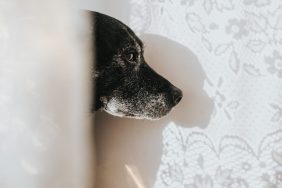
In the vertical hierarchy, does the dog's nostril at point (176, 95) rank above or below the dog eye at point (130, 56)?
below

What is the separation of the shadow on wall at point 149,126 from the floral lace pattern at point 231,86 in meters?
0.02

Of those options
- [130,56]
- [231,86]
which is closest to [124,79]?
[130,56]

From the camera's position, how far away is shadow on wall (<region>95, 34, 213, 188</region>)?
0.78 meters

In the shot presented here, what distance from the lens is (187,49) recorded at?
77cm

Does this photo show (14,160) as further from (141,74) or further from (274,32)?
(274,32)

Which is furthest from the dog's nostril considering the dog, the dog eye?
the dog eye

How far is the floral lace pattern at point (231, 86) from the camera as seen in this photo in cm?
73

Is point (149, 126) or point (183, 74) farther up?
point (183, 74)

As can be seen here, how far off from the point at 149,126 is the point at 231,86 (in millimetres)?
188

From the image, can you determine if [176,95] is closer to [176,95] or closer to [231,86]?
[176,95]

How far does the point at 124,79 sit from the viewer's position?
2.48 feet

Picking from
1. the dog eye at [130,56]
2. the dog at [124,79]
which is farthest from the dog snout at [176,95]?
the dog eye at [130,56]

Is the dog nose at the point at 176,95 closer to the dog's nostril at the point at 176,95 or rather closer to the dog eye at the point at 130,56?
the dog's nostril at the point at 176,95

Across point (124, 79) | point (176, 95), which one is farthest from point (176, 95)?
point (124, 79)
